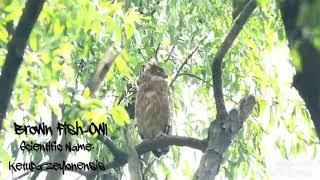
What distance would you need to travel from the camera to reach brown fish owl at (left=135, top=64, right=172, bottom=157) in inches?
209

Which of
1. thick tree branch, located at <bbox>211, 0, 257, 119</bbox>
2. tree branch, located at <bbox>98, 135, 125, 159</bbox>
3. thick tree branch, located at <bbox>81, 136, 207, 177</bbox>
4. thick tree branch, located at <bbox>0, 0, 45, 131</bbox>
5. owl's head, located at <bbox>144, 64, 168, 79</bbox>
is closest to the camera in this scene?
thick tree branch, located at <bbox>0, 0, 45, 131</bbox>

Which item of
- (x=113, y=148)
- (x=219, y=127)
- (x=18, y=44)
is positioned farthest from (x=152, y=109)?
(x=18, y=44)

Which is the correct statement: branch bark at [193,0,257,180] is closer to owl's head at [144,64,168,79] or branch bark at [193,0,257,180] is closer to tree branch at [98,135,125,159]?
tree branch at [98,135,125,159]

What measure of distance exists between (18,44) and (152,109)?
12.9ft

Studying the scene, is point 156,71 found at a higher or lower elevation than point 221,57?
higher

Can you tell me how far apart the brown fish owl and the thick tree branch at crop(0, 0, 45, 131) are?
12.1ft

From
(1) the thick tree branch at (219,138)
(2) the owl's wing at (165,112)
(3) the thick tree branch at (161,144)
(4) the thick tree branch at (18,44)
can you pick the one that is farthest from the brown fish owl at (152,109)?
(4) the thick tree branch at (18,44)

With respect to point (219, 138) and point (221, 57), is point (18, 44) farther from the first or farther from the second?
point (219, 138)

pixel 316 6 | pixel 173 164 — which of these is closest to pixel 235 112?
pixel 173 164

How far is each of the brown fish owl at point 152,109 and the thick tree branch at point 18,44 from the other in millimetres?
3674

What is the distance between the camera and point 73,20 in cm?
219

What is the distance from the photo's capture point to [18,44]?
5.06ft

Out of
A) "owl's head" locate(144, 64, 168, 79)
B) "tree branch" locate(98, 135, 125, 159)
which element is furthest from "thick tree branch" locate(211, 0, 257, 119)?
"owl's head" locate(144, 64, 168, 79)

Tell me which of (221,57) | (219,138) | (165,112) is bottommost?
(219,138)
